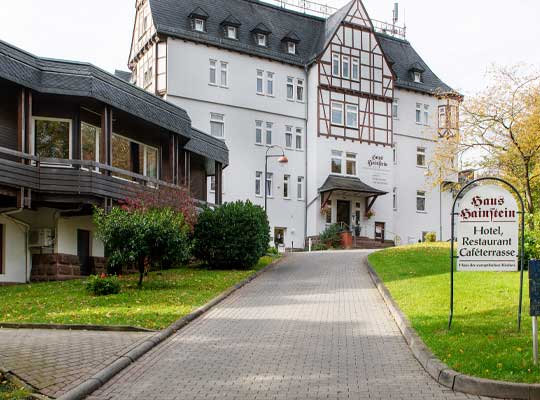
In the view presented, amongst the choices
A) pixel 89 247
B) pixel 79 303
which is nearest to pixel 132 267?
pixel 89 247

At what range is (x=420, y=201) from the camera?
51.3 metres

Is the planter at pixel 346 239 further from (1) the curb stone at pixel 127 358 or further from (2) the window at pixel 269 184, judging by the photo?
(1) the curb stone at pixel 127 358

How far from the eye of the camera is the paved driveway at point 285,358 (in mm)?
7980

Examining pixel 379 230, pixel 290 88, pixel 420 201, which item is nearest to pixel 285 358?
pixel 290 88

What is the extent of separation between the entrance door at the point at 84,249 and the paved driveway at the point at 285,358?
8689 millimetres

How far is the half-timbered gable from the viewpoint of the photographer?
45.8m

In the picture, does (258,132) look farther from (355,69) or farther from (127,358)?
(127,358)

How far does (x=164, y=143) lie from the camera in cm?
2828

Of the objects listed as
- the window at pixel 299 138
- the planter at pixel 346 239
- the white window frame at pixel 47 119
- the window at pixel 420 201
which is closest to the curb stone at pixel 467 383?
the white window frame at pixel 47 119

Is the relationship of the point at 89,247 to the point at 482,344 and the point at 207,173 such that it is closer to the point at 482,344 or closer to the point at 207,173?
the point at 207,173

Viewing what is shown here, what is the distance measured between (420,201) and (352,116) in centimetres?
912

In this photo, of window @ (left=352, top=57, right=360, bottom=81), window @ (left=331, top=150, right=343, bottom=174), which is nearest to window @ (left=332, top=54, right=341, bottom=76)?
window @ (left=352, top=57, right=360, bottom=81)

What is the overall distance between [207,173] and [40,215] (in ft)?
48.5

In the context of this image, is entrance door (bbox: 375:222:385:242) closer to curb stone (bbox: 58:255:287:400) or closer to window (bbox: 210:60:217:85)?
window (bbox: 210:60:217:85)
